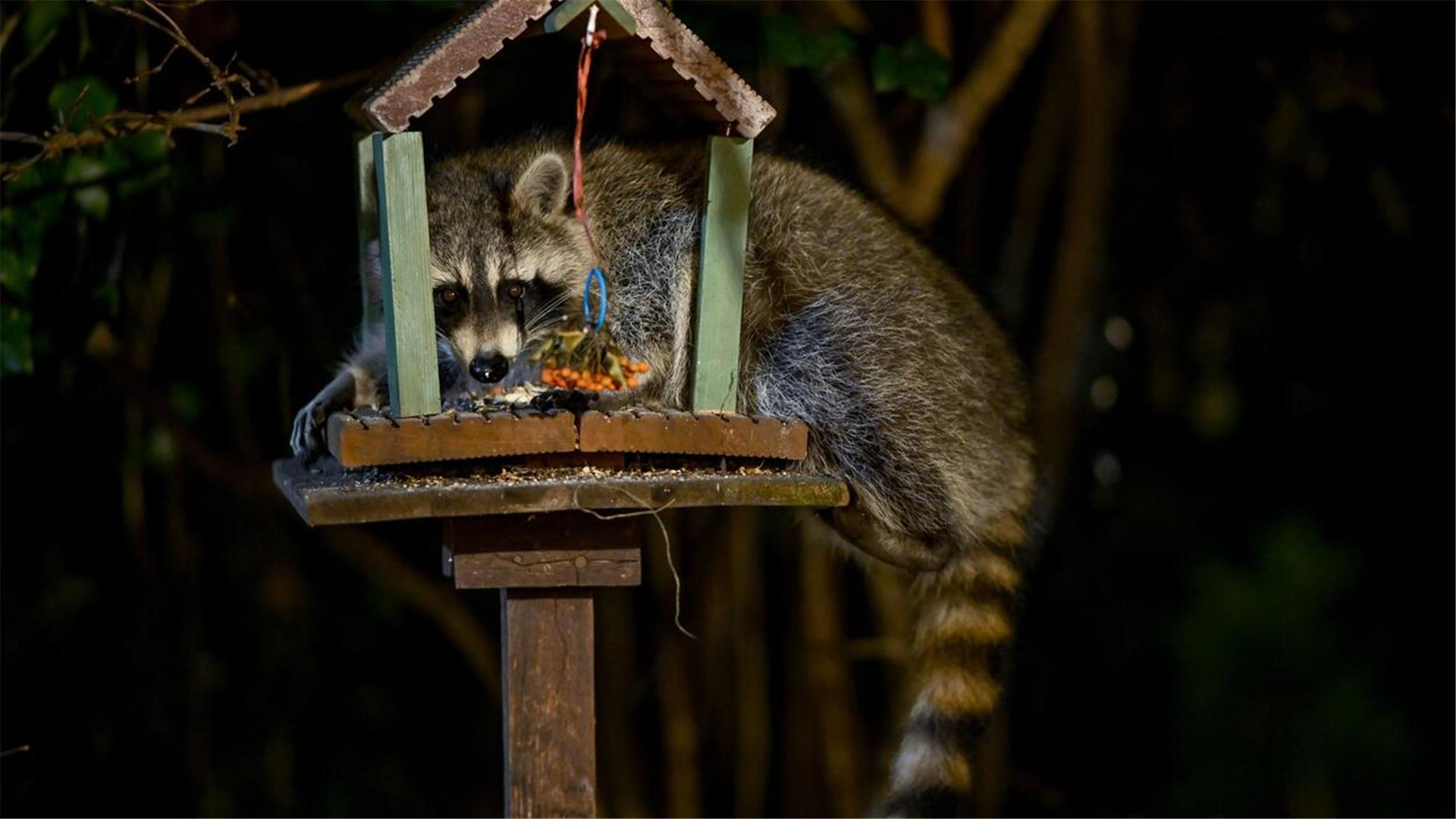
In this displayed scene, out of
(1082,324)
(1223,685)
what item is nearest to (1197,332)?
(1082,324)

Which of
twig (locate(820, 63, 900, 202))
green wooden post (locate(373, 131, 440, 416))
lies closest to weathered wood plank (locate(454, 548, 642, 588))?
green wooden post (locate(373, 131, 440, 416))

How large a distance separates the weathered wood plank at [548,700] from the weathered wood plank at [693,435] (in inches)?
10.2

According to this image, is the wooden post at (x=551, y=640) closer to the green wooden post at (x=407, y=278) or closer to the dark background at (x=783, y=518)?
the green wooden post at (x=407, y=278)

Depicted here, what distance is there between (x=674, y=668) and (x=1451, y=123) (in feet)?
7.63

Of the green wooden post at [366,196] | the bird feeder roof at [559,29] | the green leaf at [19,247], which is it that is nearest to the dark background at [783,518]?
the green leaf at [19,247]

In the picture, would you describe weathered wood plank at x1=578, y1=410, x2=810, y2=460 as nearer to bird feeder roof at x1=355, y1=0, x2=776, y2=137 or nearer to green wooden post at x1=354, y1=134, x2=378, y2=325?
bird feeder roof at x1=355, y1=0, x2=776, y2=137

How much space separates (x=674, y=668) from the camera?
13.1 feet

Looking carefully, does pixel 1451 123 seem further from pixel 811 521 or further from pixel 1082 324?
pixel 811 521

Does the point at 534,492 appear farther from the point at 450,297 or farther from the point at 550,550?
the point at 450,297

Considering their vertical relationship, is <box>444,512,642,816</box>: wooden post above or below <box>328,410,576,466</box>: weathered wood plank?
below

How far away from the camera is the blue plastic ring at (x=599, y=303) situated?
2.31 m

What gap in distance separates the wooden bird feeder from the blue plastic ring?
133mm

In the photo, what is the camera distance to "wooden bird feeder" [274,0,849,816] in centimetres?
204

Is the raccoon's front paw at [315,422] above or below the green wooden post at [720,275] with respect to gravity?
below
